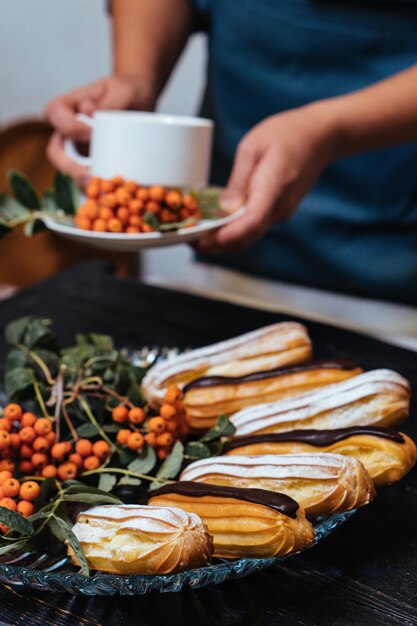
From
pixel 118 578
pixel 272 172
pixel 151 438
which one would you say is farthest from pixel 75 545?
pixel 272 172

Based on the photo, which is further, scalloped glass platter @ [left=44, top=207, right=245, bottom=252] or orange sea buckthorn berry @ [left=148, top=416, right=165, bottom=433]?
scalloped glass platter @ [left=44, top=207, right=245, bottom=252]

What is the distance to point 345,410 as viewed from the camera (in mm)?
625

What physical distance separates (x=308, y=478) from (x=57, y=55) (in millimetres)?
1783

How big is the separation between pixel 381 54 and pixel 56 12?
125cm

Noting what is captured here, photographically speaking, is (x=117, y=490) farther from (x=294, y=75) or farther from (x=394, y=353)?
(x=294, y=75)

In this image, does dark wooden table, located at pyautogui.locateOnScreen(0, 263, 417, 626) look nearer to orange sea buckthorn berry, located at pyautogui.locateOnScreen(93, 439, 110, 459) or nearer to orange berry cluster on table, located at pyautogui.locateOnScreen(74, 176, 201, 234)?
orange sea buckthorn berry, located at pyautogui.locateOnScreen(93, 439, 110, 459)

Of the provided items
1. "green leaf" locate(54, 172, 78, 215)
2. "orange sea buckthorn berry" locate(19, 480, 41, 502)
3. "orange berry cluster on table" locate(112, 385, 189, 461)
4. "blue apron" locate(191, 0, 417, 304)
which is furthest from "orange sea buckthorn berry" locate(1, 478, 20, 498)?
Result: "blue apron" locate(191, 0, 417, 304)

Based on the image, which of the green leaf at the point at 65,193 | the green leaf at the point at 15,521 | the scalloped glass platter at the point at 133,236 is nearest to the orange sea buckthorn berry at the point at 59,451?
the green leaf at the point at 15,521

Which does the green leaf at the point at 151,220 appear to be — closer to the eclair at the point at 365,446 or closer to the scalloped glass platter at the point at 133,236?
the scalloped glass platter at the point at 133,236

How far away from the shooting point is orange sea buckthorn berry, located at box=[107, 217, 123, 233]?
77 centimetres

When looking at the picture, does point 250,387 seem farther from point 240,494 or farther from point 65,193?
point 65,193

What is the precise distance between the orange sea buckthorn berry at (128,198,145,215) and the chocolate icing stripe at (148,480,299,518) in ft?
1.06

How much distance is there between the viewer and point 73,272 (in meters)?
1.14

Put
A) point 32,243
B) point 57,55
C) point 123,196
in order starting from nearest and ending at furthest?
point 123,196
point 32,243
point 57,55
